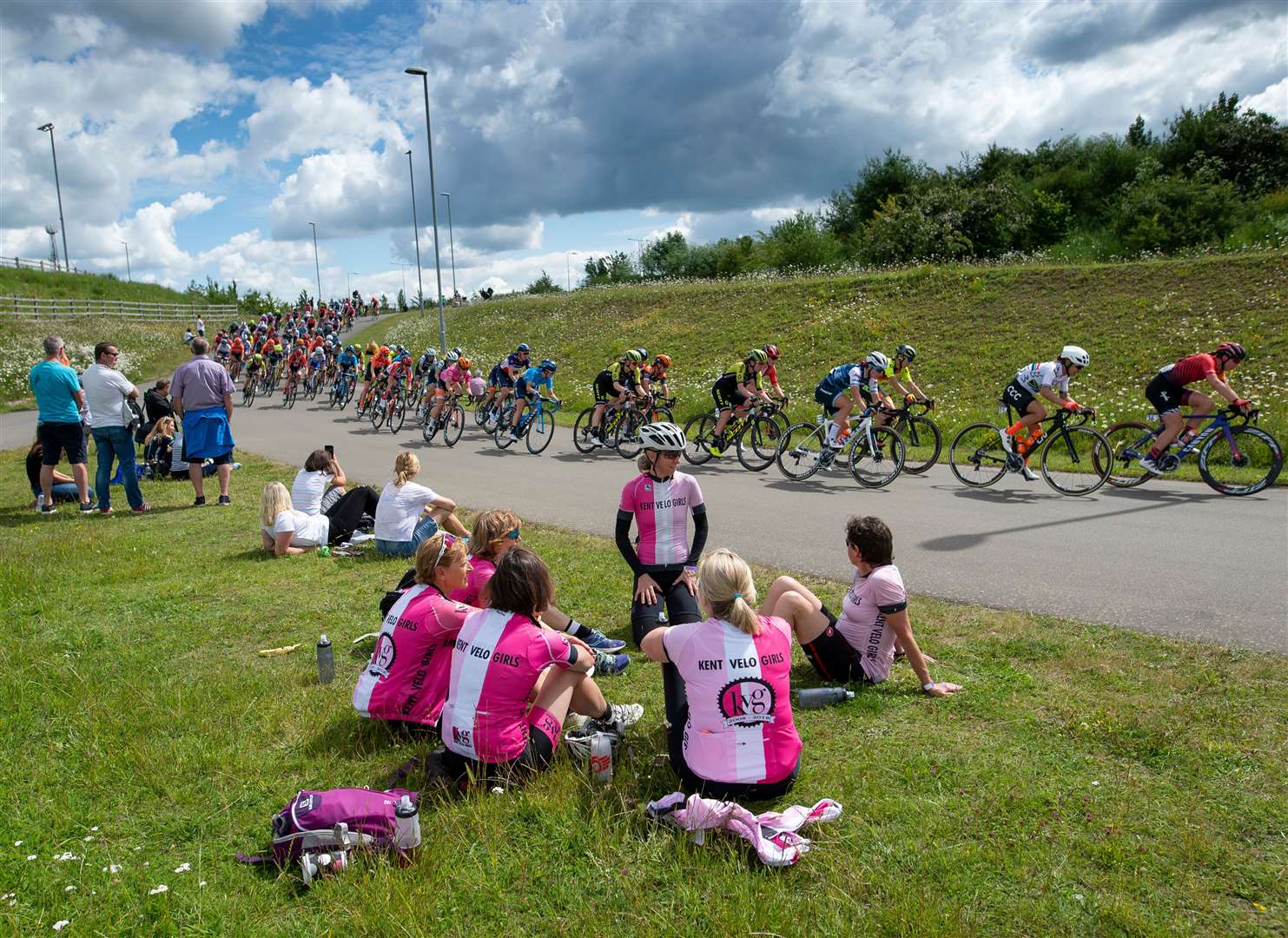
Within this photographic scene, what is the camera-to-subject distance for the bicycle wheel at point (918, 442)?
1296cm

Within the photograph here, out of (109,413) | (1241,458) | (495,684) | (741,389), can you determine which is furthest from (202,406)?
(1241,458)

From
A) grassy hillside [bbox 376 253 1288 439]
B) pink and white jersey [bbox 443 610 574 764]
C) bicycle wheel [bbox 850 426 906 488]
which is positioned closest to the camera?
pink and white jersey [bbox 443 610 574 764]

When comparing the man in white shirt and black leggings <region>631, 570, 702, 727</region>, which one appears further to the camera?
the man in white shirt

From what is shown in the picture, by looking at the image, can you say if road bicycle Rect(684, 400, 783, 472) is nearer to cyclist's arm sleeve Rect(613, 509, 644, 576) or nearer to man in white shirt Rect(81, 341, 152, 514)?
cyclist's arm sleeve Rect(613, 509, 644, 576)

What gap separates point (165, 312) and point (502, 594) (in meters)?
64.9

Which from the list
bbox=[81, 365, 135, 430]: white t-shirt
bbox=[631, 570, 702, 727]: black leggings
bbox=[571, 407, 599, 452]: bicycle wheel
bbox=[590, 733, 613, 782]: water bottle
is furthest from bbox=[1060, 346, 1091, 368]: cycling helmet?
bbox=[81, 365, 135, 430]: white t-shirt

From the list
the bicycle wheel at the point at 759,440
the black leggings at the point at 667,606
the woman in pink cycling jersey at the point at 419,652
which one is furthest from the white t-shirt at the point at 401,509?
the bicycle wheel at the point at 759,440

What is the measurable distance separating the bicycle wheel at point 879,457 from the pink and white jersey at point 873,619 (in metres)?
7.41

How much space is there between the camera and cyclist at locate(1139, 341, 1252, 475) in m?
10.7

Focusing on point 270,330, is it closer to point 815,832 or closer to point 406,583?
point 406,583

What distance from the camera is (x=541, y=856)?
3.50m

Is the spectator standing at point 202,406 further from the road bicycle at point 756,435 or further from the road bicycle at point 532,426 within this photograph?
the road bicycle at point 756,435

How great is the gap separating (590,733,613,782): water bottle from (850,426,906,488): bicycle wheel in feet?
29.1

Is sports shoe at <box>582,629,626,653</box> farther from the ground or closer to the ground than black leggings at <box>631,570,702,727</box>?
closer to the ground
